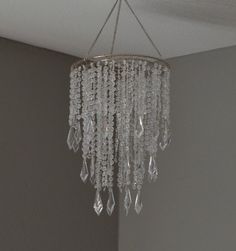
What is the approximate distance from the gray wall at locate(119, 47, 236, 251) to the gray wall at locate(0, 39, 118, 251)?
37 cm

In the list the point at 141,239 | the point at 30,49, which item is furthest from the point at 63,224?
the point at 30,49

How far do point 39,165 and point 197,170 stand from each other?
961 mm

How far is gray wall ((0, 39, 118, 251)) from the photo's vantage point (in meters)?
3.66

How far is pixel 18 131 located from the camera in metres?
3.72

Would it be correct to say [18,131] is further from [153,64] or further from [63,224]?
[153,64]

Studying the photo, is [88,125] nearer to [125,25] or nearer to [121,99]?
[121,99]

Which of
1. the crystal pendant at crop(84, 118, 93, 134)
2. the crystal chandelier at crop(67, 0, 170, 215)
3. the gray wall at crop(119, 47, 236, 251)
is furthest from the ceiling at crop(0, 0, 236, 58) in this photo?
the crystal pendant at crop(84, 118, 93, 134)

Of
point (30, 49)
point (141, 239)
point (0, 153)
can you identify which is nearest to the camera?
point (0, 153)

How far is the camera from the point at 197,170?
12.7 ft

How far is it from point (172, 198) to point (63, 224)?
700mm

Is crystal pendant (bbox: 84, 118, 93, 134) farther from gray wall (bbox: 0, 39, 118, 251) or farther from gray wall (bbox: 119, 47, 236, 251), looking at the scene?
gray wall (bbox: 119, 47, 236, 251)

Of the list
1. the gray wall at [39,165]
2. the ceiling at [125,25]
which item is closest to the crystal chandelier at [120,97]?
the ceiling at [125,25]

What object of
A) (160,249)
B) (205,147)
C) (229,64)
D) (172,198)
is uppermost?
(229,64)

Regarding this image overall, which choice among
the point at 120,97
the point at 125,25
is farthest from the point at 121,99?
the point at 125,25
